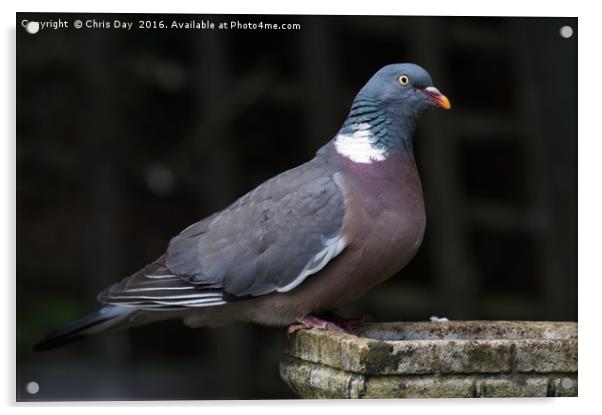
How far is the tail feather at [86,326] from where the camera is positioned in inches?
154

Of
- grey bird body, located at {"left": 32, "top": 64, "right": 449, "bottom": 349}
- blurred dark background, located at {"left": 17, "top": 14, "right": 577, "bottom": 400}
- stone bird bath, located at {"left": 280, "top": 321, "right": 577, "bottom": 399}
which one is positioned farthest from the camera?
blurred dark background, located at {"left": 17, "top": 14, "right": 577, "bottom": 400}

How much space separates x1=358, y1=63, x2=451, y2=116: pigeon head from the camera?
3.76 meters

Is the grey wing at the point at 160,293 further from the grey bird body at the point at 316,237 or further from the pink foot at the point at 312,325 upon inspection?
the pink foot at the point at 312,325

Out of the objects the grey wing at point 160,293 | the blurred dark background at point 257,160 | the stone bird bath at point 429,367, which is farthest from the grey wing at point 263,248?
the blurred dark background at point 257,160

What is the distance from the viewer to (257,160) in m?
4.77

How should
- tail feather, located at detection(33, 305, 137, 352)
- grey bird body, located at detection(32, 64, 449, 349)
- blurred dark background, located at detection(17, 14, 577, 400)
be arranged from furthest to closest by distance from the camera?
Result: 1. blurred dark background, located at detection(17, 14, 577, 400)
2. tail feather, located at detection(33, 305, 137, 352)
3. grey bird body, located at detection(32, 64, 449, 349)

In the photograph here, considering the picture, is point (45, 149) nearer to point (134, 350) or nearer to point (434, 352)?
point (134, 350)

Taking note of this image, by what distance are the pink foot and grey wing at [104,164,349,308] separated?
5.3 inches

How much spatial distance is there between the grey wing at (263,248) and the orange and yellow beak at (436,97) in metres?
0.44

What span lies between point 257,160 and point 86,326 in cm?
120

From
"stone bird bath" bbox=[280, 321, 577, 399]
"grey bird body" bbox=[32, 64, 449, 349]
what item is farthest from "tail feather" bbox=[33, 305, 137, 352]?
"stone bird bath" bbox=[280, 321, 577, 399]

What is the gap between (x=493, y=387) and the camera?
3320 mm

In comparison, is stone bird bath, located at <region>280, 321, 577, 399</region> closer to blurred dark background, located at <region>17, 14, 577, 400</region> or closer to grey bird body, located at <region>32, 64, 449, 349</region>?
grey bird body, located at <region>32, 64, 449, 349</region>

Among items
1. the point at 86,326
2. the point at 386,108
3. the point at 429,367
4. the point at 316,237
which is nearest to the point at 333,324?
the point at 316,237
